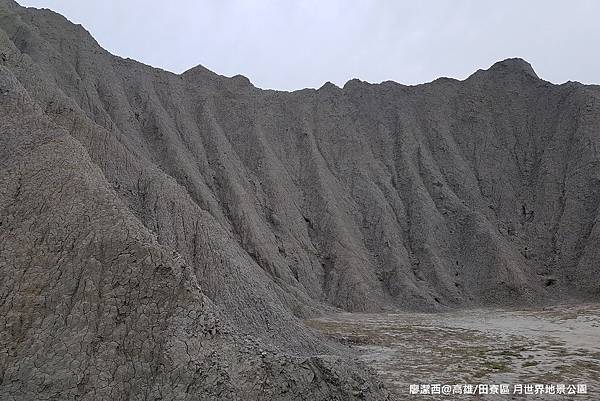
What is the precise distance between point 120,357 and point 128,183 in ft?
52.4

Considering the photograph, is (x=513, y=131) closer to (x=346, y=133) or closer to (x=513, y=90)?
(x=513, y=90)

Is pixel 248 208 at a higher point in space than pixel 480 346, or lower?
higher

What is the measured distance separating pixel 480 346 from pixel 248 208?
986 inches

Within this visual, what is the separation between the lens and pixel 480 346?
21594mm

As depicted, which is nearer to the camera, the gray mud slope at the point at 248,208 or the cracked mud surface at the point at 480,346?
the gray mud slope at the point at 248,208

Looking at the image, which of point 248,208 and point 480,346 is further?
point 248,208

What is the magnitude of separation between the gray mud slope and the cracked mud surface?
3029 millimetres

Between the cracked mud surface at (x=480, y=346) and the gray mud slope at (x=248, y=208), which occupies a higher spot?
the gray mud slope at (x=248, y=208)

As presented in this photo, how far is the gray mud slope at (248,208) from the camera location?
11.0 m

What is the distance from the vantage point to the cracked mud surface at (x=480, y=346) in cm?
1553

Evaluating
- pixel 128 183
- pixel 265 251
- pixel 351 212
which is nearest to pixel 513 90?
pixel 351 212

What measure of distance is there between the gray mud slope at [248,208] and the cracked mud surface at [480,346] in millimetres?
3029

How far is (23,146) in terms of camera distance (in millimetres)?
15750

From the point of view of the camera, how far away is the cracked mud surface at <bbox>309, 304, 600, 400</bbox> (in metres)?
15.5
